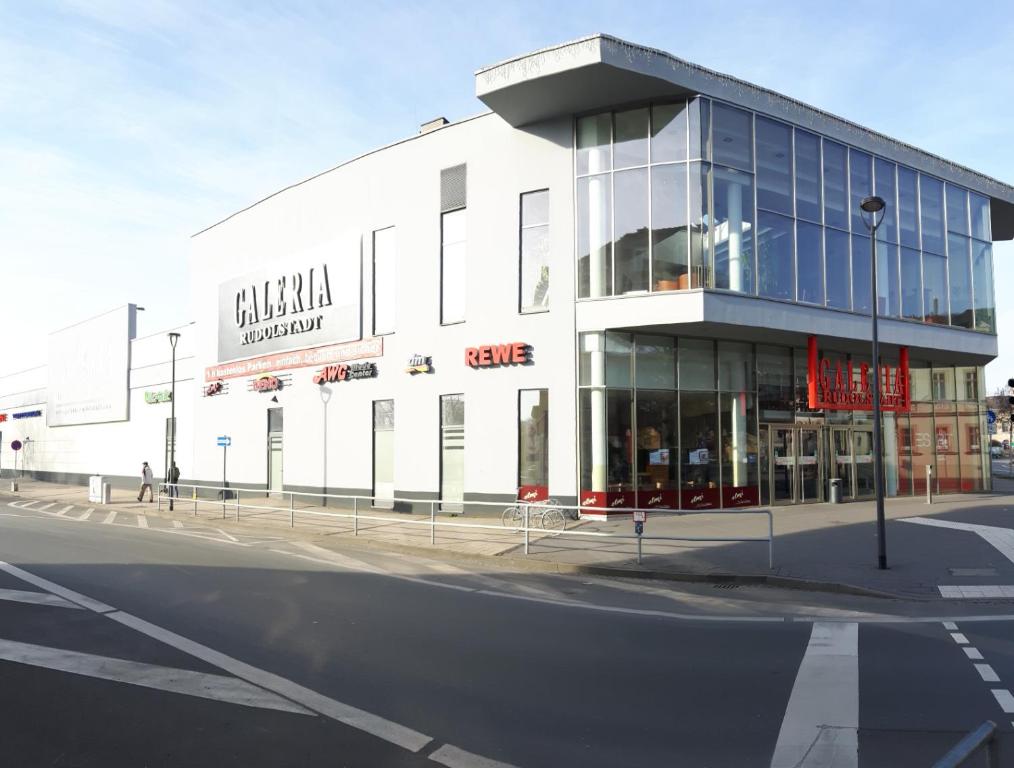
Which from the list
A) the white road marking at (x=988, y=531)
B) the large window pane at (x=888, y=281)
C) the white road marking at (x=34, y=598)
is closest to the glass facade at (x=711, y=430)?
the large window pane at (x=888, y=281)

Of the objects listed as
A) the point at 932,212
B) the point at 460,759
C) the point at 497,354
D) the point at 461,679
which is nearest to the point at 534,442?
the point at 497,354

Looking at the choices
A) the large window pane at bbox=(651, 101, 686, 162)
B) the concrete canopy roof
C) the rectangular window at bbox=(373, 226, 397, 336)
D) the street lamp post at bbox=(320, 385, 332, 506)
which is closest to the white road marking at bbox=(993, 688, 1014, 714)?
the concrete canopy roof

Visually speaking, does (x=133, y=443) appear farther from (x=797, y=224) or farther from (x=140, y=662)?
(x=140, y=662)

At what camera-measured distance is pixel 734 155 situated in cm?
2300

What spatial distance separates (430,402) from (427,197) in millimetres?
6880

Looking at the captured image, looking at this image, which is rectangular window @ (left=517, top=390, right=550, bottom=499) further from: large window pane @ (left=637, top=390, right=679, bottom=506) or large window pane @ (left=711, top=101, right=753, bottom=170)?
large window pane @ (left=711, top=101, right=753, bottom=170)

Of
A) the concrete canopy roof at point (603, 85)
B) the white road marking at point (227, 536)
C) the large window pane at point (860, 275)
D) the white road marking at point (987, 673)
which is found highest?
the concrete canopy roof at point (603, 85)

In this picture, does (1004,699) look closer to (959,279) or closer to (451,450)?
(451,450)

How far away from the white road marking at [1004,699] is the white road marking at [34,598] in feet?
34.3

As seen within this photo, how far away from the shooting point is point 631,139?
22906 millimetres

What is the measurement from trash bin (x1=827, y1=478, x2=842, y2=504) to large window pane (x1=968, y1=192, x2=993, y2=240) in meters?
12.3

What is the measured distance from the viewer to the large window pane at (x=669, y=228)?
2217 cm

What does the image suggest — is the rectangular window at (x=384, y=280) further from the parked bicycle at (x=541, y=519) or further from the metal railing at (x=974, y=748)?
the metal railing at (x=974, y=748)

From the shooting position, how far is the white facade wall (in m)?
23.6
